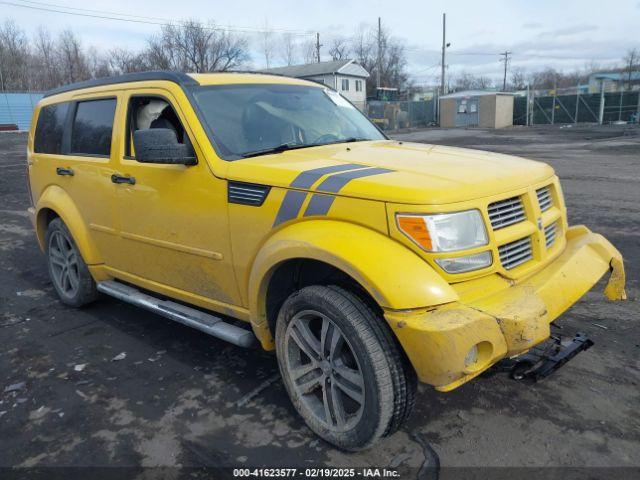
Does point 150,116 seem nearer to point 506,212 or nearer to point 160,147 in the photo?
point 160,147

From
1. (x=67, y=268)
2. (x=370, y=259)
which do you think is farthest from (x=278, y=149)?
(x=67, y=268)

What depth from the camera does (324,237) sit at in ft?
8.53

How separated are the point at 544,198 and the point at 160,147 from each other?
2320 millimetres

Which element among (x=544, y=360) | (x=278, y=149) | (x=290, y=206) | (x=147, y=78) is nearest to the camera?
(x=290, y=206)

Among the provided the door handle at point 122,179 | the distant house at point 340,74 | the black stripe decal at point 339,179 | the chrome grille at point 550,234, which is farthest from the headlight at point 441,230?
the distant house at point 340,74

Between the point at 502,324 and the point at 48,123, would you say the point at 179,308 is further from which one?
the point at 48,123

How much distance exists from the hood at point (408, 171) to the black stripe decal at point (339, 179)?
22 millimetres

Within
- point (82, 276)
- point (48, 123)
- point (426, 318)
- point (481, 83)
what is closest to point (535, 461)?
point (426, 318)

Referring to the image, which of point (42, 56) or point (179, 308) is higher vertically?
point (42, 56)

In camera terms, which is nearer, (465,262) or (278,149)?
(465,262)

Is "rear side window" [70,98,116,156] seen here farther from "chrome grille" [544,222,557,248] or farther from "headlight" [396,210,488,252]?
"chrome grille" [544,222,557,248]

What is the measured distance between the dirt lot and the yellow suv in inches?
11.5

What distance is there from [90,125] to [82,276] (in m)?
1.32

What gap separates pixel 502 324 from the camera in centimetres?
237
